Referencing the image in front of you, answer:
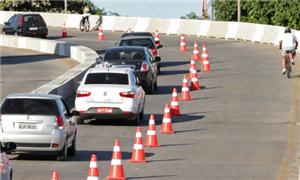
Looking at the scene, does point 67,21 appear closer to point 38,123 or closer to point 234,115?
point 234,115

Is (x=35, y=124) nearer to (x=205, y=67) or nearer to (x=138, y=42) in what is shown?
(x=138, y=42)

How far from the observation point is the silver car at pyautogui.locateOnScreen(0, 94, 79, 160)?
20.6m

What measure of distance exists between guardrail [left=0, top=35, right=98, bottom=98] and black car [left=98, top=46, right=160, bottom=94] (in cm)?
139

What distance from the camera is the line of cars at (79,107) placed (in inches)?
→ 813

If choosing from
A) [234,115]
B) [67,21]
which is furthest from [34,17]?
[234,115]

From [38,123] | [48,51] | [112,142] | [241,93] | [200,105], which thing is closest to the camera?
[38,123]

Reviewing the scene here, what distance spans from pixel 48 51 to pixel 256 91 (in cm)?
2513

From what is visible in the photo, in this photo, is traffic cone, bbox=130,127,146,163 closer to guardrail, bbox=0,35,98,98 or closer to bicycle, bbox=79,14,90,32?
guardrail, bbox=0,35,98,98

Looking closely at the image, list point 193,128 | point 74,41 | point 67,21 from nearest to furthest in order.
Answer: point 193,128
point 74,41
point 67,21

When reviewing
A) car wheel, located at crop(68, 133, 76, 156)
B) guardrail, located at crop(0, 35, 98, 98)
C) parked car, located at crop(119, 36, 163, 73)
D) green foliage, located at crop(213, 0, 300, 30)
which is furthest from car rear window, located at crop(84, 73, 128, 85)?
green foliage, located at crop(213, 0, 300, 30)

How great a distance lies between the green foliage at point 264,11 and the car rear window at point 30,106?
52.4m

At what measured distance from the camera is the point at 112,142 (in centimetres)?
2442

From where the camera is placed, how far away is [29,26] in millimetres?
68500

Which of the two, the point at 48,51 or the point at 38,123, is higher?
the point at 38,123
